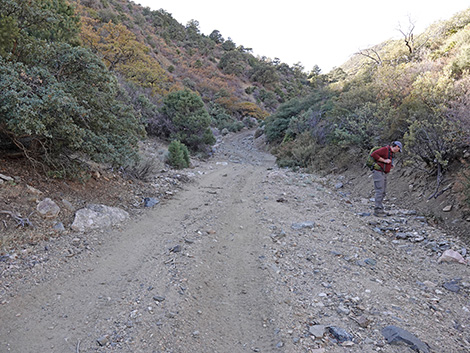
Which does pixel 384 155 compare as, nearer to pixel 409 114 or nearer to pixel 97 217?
pixel 409 114

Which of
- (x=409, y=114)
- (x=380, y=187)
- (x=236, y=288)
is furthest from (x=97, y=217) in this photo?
(x=409, y=114)

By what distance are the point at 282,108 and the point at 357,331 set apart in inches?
883

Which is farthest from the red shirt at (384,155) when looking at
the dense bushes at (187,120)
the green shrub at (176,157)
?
the dense bushes at (187,120)

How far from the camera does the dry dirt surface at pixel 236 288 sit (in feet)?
8.57

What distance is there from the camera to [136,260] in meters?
4.13

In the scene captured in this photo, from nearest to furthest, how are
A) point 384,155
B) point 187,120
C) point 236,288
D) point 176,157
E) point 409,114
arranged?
point 236,288
point 384,155
point 409,114
point 176,157
point 187,120

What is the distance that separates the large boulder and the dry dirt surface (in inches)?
10.3

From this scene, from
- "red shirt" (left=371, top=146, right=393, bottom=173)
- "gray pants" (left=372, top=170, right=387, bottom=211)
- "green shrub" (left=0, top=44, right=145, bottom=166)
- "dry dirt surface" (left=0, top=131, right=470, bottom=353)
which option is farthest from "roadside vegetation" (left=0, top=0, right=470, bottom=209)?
"dry dirt surface" (left=0, top=131, right=470, bottom=353)

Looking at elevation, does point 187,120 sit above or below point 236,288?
above

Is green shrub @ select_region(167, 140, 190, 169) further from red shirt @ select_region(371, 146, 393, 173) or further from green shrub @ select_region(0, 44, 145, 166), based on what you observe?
red shirt @ select_region(371, 146, 393, 173)

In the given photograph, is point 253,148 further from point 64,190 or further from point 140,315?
point 140,315

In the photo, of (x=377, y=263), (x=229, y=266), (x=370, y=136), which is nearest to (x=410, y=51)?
(x=370, y=136)

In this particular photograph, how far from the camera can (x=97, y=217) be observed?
208 inches

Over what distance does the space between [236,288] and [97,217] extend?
3.18 metres
